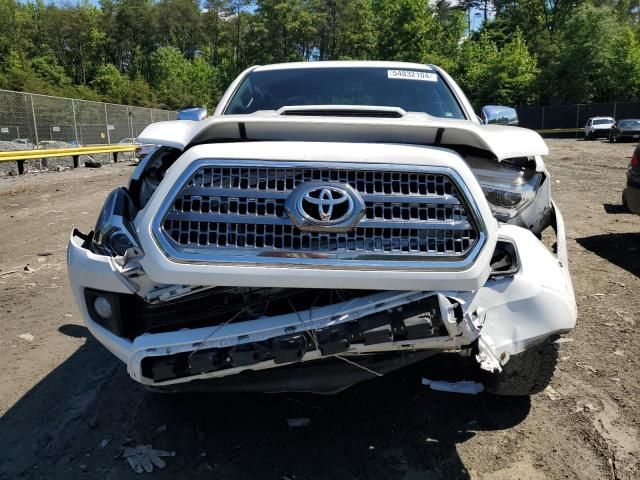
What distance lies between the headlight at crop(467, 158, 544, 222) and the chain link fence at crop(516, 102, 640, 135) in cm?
4689

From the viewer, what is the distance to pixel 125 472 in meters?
2.50

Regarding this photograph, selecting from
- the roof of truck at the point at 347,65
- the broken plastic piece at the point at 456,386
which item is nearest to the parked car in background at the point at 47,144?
the roof of truck at the point at 347,65

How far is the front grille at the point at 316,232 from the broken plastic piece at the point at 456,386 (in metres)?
0.99

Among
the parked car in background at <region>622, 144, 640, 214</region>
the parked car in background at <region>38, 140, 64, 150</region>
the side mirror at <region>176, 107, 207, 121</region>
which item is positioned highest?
the side mirror at <region>176, 107, 207, 121</region>

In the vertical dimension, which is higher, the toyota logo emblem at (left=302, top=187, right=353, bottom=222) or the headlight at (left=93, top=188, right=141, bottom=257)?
the toyota logo emblem at (left=302, top=187, right=353, bottom=222)

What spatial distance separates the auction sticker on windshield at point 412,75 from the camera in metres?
4.15

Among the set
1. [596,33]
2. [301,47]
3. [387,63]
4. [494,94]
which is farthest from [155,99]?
[387,63]

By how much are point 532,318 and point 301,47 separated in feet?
248

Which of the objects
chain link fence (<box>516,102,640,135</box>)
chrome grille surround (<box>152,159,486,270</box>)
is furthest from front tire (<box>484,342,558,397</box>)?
chain link fence (<box>516,102,640,135</box>)

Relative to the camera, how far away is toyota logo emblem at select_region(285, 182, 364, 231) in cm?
209

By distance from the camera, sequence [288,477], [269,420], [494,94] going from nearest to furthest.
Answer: [288,477]
[269,420]
[494,94]

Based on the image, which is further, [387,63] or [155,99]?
[155,99]

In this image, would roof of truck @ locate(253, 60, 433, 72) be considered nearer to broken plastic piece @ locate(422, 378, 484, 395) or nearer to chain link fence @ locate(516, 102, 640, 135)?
broken plastic piece @ locate(422, 378, 484, 395)

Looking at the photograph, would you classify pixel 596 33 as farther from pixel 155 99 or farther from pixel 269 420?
pixel 269 420
